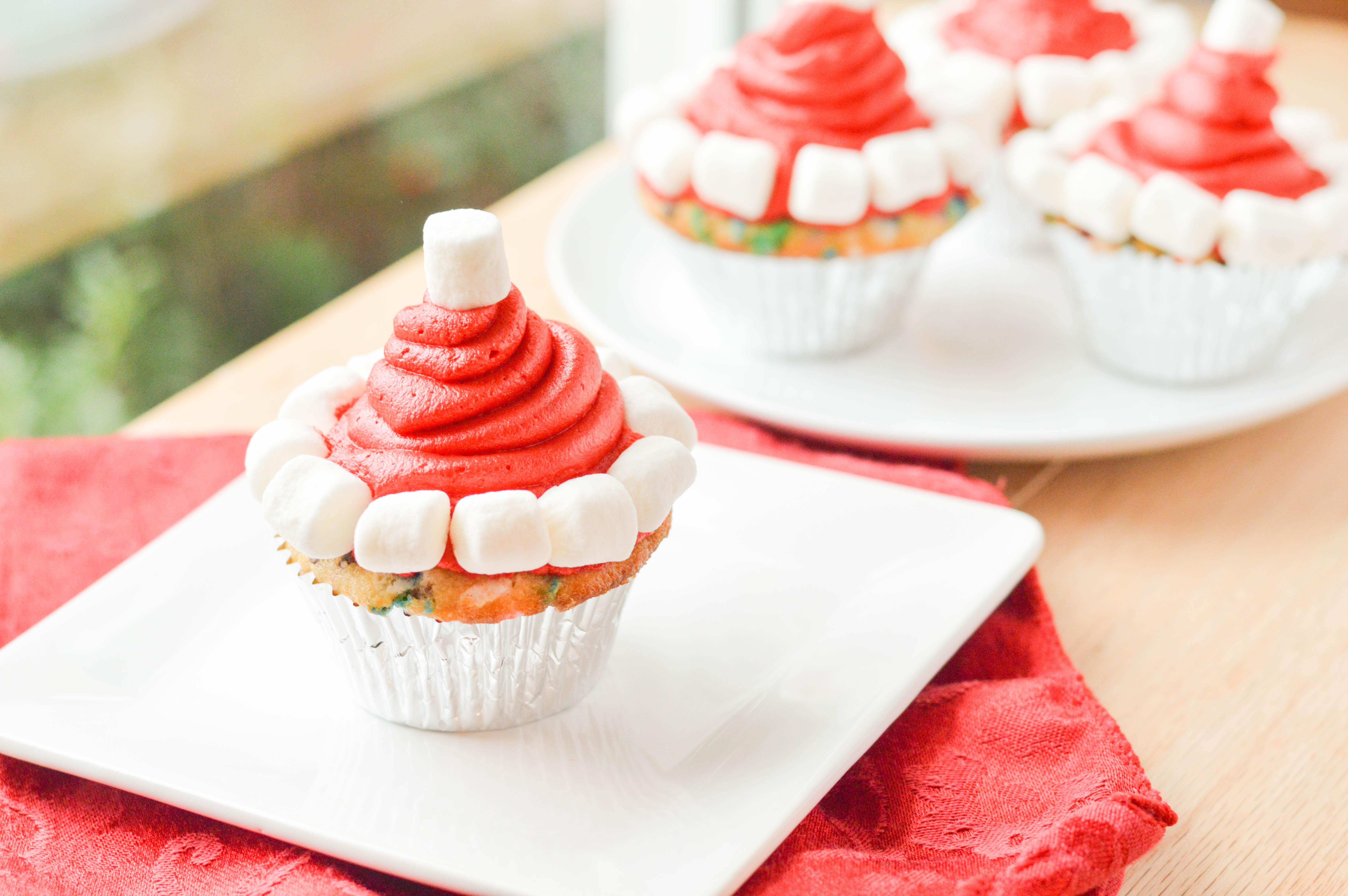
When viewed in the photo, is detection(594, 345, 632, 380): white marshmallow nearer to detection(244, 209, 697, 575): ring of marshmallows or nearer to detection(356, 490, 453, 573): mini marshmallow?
detection(244, 209, 697, 575): ring of marshmallows

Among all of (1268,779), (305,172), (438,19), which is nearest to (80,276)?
(305,172)

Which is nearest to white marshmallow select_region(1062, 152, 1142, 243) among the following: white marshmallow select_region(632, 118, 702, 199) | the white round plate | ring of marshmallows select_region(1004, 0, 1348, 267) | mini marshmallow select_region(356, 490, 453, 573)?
ring of marshmallows select_region(1004, 0, 1348, 267)

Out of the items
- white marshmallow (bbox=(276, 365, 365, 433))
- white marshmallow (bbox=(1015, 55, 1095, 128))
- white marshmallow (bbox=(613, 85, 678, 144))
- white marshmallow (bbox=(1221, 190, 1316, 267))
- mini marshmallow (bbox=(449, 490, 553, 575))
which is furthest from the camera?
white marshmallow (bbox=(1015, 55, 1095, 128))

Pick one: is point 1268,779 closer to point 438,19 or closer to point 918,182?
point 918,182

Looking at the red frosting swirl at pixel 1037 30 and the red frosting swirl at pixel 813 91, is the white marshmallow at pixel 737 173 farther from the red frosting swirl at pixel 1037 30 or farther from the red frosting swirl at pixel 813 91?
the red frosting swirl at pixel 1037 30

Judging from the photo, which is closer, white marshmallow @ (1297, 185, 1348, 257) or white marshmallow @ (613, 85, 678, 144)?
white marshmallow @ (1297, 185, 1348, 257)

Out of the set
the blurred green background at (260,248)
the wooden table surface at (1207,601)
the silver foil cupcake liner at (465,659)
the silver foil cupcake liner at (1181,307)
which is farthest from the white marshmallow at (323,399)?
the blurred green background at (260,248)

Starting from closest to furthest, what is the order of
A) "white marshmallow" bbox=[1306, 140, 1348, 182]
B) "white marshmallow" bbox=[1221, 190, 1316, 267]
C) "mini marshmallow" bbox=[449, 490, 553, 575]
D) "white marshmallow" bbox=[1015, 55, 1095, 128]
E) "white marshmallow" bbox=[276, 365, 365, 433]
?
"mini marshmallow" bbox=[449, 490, 553, 575] → "white marshmallow" bbox=[276, 365, 365, 433] → "white marshmallow" bbox=[1221, 190, 1316, 267] → "white marshmallow" bbox=[1306, 140, 1348, 182] → "white marshmallow" bbox=[1015, 55, 1095, 128]
